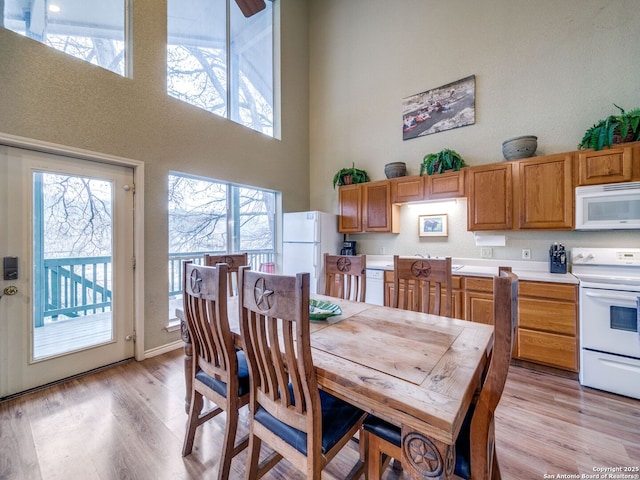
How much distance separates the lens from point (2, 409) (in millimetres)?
1946

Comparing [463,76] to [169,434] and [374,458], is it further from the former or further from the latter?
[169,434]

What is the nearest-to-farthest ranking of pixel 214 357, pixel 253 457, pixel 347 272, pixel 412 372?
pixel 412 372 < pixel 253 457 < pixel 214 357 < pixel 347 272

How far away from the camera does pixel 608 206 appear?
240 cm

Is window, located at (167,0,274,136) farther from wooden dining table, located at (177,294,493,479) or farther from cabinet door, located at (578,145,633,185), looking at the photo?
cabinet door, located at (578,145,633,185)

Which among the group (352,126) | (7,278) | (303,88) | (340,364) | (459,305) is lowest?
(459,305)

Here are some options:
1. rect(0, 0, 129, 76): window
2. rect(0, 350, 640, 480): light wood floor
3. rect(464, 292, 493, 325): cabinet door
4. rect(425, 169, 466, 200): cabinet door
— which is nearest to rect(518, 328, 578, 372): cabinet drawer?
rect(0, 350, 640, 480): light wood floor

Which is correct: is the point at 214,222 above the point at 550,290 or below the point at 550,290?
above

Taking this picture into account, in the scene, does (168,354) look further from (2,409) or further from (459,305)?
(459,305)

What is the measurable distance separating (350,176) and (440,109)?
1513mm

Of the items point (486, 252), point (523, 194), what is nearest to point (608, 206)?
point (523, 194)

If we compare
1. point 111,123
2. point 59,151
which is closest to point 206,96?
point 111,123

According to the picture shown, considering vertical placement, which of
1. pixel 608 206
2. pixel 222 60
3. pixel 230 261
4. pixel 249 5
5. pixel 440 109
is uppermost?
pixel 222 60

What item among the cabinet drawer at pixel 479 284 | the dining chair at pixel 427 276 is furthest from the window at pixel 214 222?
the cabinet drawer at pixel 479 284

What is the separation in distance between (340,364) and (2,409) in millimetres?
2696
